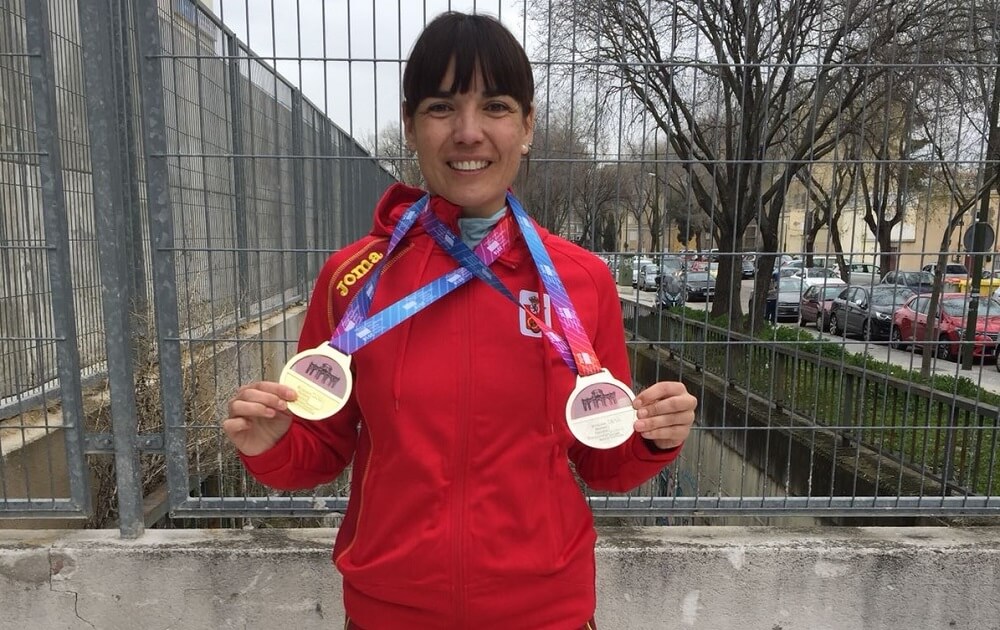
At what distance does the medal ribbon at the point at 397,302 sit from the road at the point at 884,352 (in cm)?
128

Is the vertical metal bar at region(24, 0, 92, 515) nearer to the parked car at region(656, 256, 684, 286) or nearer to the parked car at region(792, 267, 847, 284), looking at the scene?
the parked car at region(656, 256, 684, 286)

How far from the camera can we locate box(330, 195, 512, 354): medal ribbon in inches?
49.4

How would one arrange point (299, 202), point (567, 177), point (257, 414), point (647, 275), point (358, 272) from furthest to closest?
1. point (299, 202)
2. point (647, 275)
3. point (567, 177)
4. point (358, 272)
5. point (257, 414)

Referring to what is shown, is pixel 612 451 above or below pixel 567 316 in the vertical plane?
below

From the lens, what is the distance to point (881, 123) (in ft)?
8.55

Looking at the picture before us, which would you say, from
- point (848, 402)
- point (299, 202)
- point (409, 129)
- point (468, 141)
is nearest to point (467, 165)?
point (468, 141)

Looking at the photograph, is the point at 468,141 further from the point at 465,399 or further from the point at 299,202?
the point at 299,202

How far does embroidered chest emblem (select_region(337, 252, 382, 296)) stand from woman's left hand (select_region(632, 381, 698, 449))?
2.05 ft

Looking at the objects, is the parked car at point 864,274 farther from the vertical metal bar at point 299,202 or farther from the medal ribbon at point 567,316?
the vertical metal bar at point 299,202

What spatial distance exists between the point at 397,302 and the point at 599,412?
0.45m

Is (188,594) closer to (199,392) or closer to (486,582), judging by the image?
(199,392)

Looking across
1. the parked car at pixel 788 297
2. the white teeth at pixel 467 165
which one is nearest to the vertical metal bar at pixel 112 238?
the white teeth at pixel 467 165

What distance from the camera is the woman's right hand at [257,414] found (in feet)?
3.88

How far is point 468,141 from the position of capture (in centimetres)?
124
